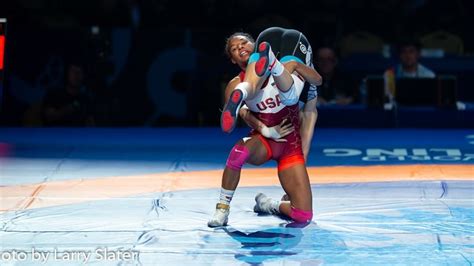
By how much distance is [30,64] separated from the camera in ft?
37.7

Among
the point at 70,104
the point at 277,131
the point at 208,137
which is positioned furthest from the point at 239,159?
the point at 70,104

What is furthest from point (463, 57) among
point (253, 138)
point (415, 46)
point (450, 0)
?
point (253, 138)

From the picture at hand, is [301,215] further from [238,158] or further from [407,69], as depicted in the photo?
[407,69]

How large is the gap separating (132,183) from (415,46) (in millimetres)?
4376

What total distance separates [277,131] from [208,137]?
3.92 metres

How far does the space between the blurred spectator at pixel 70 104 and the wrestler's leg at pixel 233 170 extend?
512 centimetres

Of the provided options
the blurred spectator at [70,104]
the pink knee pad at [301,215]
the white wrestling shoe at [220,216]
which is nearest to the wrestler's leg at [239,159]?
the white wrestling shoe at [220,216]

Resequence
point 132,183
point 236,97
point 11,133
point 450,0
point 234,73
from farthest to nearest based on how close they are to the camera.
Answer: point 450,0 < point 234,73 < point 11,133 < point 132,183 < point 236,97

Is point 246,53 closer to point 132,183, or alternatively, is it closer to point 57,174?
point 132,183

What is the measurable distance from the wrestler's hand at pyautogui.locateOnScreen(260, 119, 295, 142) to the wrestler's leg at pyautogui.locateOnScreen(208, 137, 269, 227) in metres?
0.09

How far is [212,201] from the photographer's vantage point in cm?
710

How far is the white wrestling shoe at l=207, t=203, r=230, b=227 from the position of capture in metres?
6.21

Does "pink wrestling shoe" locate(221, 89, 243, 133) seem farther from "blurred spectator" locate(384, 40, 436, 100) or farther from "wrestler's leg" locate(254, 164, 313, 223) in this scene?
"blurred spectator" locate(384, 40, 436, 100)

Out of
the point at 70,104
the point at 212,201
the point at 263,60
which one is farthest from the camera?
the point at 70,104
